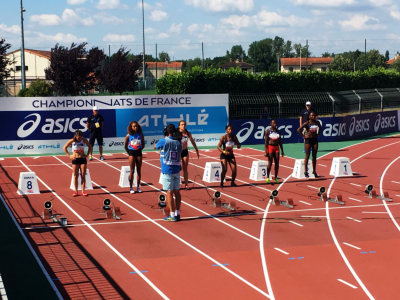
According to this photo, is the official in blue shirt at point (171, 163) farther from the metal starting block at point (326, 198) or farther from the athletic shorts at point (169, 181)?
the metal starting block at point (326, 198)

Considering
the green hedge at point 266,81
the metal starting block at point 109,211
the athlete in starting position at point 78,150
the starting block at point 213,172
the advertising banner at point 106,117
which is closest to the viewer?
the metal starting block at point 109,211

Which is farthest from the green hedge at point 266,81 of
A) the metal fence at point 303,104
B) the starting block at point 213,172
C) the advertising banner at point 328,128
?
the starting block at point 213,172

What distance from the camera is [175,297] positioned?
7184 millimetres

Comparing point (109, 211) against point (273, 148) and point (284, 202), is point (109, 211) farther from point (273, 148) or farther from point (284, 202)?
point (273, 148)

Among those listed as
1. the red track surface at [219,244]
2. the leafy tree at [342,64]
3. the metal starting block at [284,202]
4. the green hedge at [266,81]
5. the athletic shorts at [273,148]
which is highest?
the leafy tree at [342,64]

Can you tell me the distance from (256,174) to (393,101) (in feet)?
77.4

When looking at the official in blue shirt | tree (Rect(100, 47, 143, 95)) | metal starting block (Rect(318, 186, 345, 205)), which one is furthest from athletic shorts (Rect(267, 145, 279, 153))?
tree (Rect(100, 47, 143, 95))

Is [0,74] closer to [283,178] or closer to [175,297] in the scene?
[283,178]

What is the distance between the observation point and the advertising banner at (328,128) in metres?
25.3

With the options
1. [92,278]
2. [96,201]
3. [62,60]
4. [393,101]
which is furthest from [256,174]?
[62,60]

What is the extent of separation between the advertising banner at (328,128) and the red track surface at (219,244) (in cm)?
907

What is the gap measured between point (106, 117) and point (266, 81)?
1711 centimetres

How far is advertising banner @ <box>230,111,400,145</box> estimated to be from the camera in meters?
25.3

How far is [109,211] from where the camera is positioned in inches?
472
